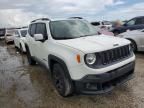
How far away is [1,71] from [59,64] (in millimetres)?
4256

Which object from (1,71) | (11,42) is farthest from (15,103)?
(11,42)

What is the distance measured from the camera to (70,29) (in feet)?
17.0

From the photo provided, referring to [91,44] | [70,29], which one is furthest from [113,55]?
[70,29]

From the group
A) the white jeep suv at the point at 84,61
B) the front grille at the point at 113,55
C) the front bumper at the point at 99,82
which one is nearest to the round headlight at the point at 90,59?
the white jeep suv at the point at 84,61

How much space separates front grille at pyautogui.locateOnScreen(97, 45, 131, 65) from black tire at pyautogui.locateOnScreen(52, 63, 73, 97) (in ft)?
2.81

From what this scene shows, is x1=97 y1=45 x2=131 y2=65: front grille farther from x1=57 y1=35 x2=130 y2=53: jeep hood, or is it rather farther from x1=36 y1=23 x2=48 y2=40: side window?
x1=36 y1=23 x2=48 y2=40: side window

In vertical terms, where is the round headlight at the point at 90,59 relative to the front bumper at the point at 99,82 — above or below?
above

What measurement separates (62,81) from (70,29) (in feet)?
4.96

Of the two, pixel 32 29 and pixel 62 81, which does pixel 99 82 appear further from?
pixel 32 29

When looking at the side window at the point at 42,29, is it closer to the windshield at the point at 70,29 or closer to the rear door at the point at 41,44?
the rear door at the point at 41,44

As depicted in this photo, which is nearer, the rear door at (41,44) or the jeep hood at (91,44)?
the jeep hood at (91,44)

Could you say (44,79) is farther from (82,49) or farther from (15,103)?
(82,49)

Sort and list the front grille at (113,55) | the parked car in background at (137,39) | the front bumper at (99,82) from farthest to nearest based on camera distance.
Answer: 1. the parked car in background at (137,39)
2. the front grille at (113,55)
3. the front bumper at (99,82)

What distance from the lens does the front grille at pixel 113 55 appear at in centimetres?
393
